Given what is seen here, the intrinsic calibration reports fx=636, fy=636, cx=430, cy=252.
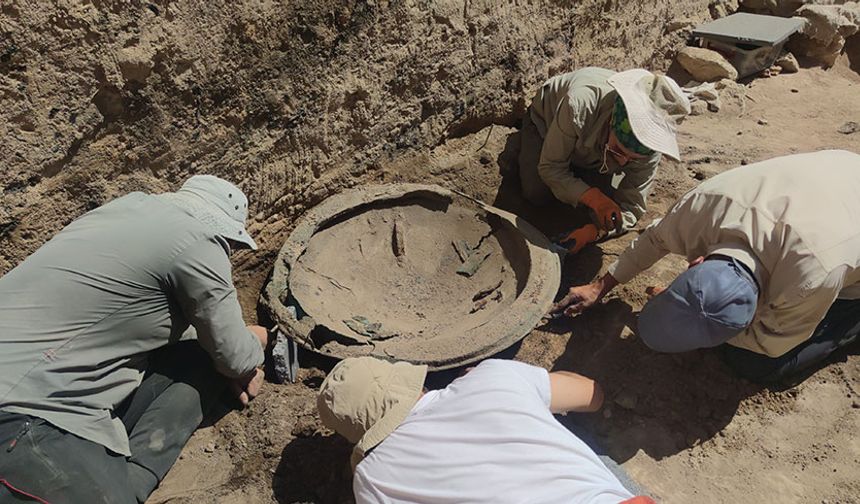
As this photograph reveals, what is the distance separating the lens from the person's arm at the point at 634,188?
390cm

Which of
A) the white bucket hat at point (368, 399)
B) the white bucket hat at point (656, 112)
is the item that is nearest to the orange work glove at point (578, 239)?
the white bucket hat at point (656, 112)

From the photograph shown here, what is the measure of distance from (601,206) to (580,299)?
678 millimetres

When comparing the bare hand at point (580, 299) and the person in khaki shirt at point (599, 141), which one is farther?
the bare hand at point (580, 299)

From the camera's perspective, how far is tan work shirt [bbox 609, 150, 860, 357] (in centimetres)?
252

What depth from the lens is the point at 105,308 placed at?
2406mm

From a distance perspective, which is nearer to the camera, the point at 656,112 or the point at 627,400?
the point at 627,400

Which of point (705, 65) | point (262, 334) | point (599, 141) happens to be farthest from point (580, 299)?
point (705, 65)

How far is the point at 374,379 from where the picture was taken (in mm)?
2092

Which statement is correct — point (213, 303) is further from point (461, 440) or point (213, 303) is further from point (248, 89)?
point (461, 440)

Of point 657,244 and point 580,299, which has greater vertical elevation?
point 657,244

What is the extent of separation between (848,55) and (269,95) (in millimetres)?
6784

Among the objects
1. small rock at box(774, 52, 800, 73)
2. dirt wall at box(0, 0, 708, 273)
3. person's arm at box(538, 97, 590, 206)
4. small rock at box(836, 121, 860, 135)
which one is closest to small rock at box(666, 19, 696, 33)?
small rock at box(774, 52, 800, 73)

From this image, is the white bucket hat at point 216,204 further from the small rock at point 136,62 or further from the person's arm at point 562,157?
the person's arm at point 562,157

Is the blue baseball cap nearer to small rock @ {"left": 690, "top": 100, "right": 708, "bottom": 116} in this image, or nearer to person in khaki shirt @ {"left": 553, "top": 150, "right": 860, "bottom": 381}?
person in khaki shirt @ {"left": 553, "top": 150, "right": 860, "bottom": 381}
